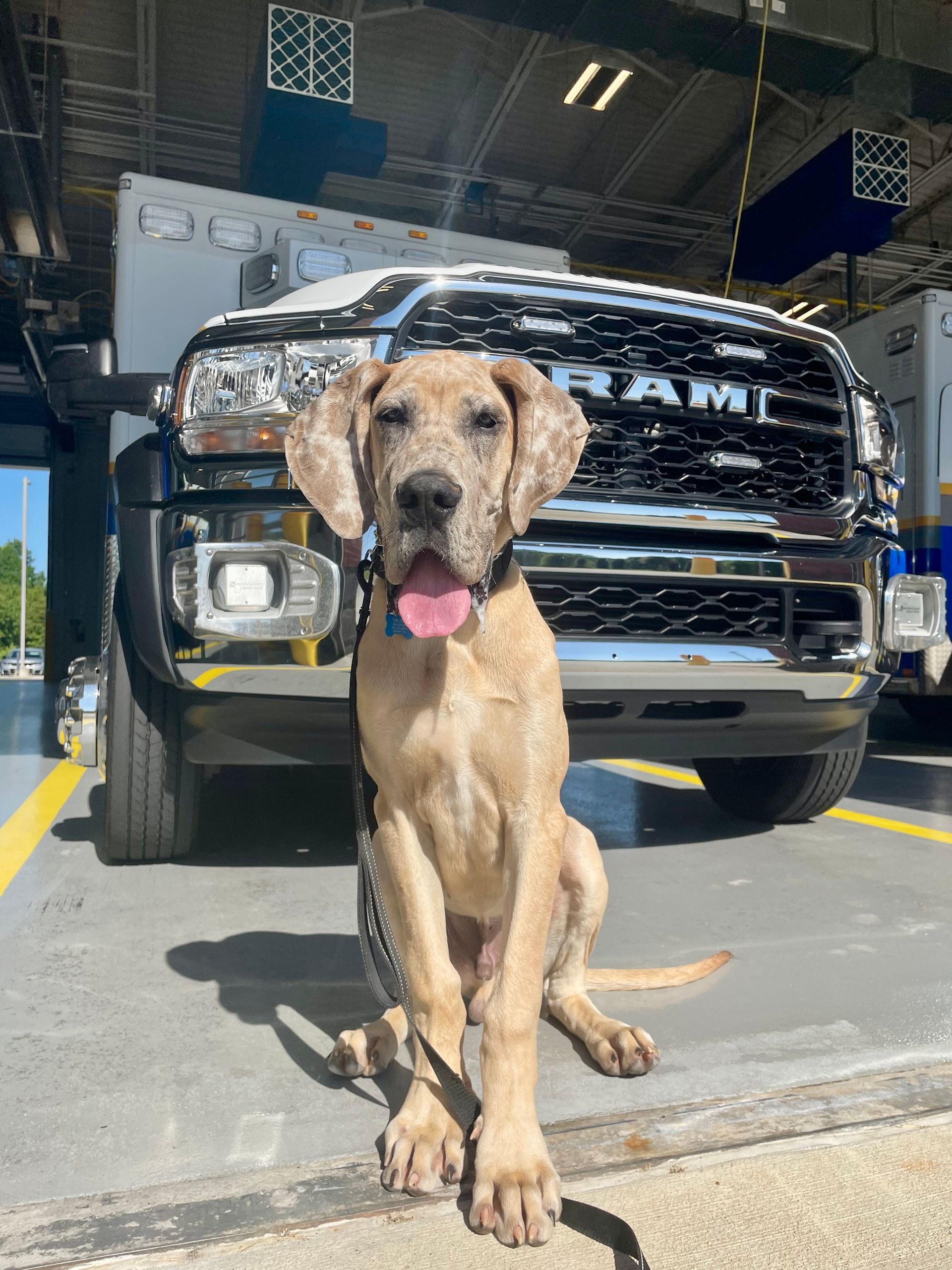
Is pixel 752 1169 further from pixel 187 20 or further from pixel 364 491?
pixel 187 20

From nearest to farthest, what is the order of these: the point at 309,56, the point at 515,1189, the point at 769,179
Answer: the point at 515,1189, the point at 309,56, the point at 769,179

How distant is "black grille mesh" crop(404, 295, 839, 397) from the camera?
115 inches

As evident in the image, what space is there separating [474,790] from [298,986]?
35.8 inches

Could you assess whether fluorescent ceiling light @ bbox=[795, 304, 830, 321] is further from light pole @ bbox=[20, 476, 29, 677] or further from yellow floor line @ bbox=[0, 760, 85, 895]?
light pole @ bbox=[20, 476, 29, 677]

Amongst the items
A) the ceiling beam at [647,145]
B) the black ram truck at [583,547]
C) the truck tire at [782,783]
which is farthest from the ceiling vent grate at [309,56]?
the truck tire at [782,783]

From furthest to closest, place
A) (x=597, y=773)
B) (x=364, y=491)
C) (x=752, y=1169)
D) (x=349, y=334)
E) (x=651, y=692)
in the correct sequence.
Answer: (x=597, y=773)
(x=651, y=692)
(x=349, y=334)
(x=364, y=491)
(x=752, y=1169)

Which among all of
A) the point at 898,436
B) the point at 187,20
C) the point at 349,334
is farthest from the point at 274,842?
the point at 187,20

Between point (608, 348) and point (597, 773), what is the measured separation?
147 inches

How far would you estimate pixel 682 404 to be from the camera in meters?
3.11

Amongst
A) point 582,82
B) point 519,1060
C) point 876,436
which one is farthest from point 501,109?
point 519,1060

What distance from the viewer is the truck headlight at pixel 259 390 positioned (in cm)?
275

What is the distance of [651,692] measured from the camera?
10.1 ft

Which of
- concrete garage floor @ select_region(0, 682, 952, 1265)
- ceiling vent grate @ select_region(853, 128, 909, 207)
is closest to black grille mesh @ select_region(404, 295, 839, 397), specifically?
concrete garage floor @ select_region(0, 682, 952, 1265)

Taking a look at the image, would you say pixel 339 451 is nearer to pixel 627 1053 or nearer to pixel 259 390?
pixel 259 390
